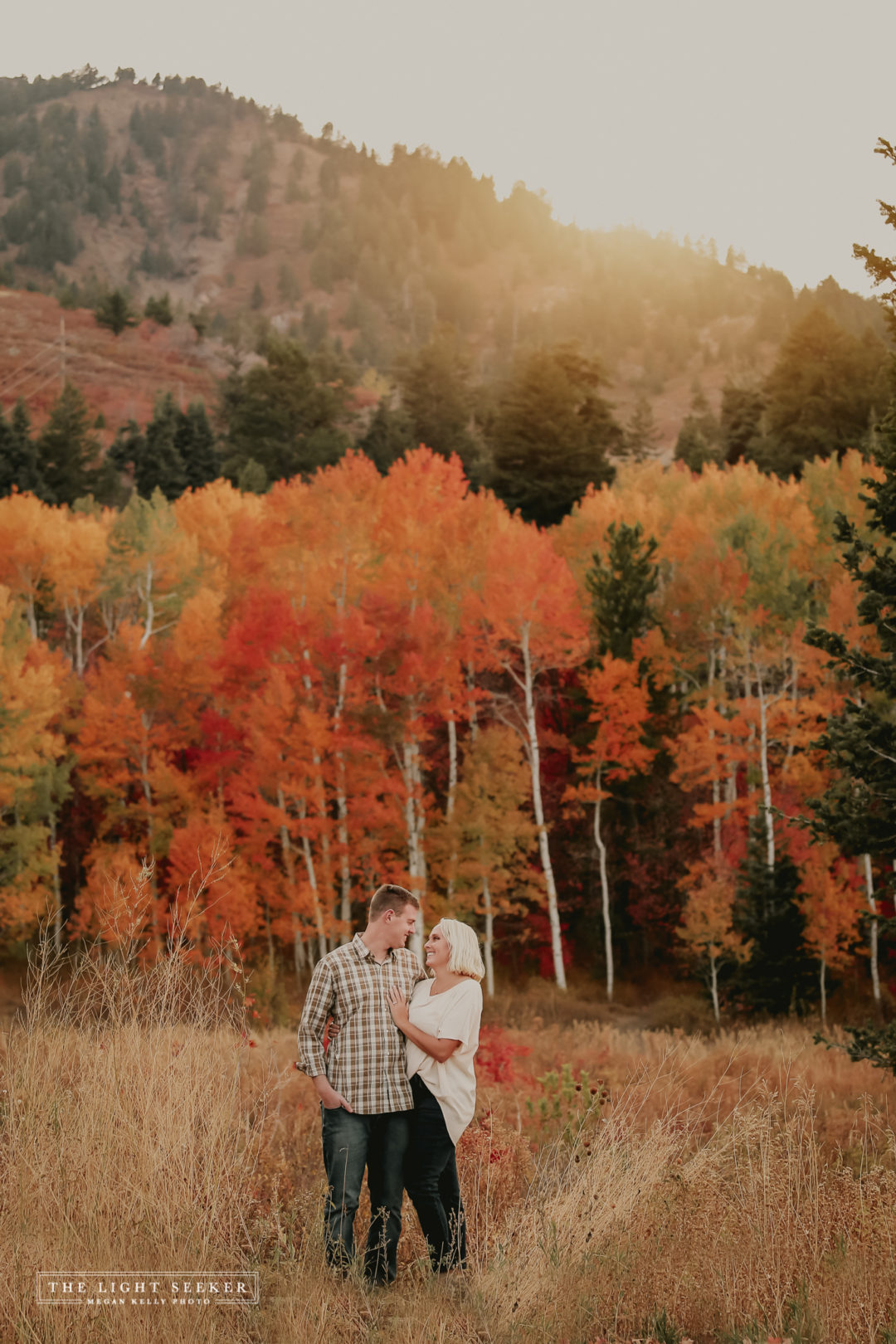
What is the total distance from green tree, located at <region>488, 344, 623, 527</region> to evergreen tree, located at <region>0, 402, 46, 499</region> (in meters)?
25.6

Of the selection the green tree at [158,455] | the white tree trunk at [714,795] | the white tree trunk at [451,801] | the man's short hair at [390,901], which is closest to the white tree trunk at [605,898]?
the white tree trunk at [714,795]

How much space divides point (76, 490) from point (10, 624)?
27.6m

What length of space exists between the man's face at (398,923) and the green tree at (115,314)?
102011 millimetres

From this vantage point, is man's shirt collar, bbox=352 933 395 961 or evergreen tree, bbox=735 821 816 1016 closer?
man's shirt collar, bbox=352 933 395 961

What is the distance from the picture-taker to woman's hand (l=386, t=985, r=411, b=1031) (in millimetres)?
4551

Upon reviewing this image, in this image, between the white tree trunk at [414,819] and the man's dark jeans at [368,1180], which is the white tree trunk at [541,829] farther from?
the man's dark jeans at [368,1180]

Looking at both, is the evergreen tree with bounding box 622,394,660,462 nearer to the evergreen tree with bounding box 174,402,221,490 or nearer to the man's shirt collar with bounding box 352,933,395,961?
the evergreen tree with bounding box 174,402,221,490

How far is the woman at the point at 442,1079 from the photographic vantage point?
178 inches

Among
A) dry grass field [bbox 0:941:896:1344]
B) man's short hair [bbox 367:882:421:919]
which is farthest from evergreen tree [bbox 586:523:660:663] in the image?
man's short hair [bbox 367:882:421:919]

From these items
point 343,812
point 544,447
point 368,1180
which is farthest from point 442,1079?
point 544,447

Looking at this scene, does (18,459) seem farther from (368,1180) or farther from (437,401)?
(368,1180)

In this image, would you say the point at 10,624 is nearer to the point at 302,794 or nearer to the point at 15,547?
the point at 15,547

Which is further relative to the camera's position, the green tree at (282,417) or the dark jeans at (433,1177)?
the green tree at (282,417)

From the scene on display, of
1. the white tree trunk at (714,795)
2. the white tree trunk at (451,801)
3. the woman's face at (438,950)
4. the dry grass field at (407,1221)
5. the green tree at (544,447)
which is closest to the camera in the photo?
the dry grass field at (407,1221)
